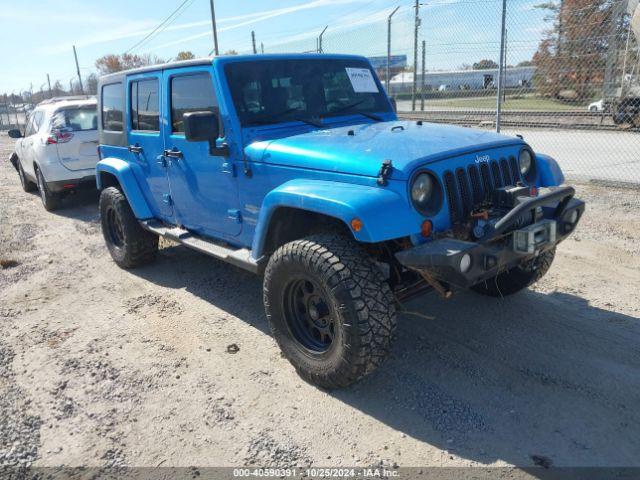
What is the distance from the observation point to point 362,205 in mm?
2791

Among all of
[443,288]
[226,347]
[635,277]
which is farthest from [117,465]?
[635,277]

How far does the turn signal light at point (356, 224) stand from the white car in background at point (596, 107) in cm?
1151

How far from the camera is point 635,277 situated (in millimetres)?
4719

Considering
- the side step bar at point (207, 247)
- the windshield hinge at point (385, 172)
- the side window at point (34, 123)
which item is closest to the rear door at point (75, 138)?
the side window at point (34, 123)

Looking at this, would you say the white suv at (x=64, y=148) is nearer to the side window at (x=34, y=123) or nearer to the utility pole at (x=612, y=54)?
the side window at (x=34, y=123)

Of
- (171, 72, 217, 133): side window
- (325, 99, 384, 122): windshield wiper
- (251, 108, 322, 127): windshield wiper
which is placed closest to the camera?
(251, 108, 322, 127): windshield wiper

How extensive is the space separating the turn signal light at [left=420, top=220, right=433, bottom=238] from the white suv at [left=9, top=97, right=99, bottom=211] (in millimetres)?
7047

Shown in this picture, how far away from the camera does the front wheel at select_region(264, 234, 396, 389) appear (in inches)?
114

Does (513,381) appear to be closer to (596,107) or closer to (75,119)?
(75,119)

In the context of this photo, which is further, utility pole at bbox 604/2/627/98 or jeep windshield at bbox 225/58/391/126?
utility pole at bbox 604/2/627/98

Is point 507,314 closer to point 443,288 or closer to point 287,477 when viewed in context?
point 443,288

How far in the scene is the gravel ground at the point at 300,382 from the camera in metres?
2.80

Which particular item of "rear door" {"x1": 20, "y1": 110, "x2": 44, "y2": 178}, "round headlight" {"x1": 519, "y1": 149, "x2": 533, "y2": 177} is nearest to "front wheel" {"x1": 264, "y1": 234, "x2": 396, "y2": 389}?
"round headlight" {"x1": 519, "y1": 149, "x2": 533, "y2": 177}

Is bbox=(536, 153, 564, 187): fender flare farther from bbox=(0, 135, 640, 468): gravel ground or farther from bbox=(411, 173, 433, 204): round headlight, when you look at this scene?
bbox=(411, 173, 433, 204): round headlight
